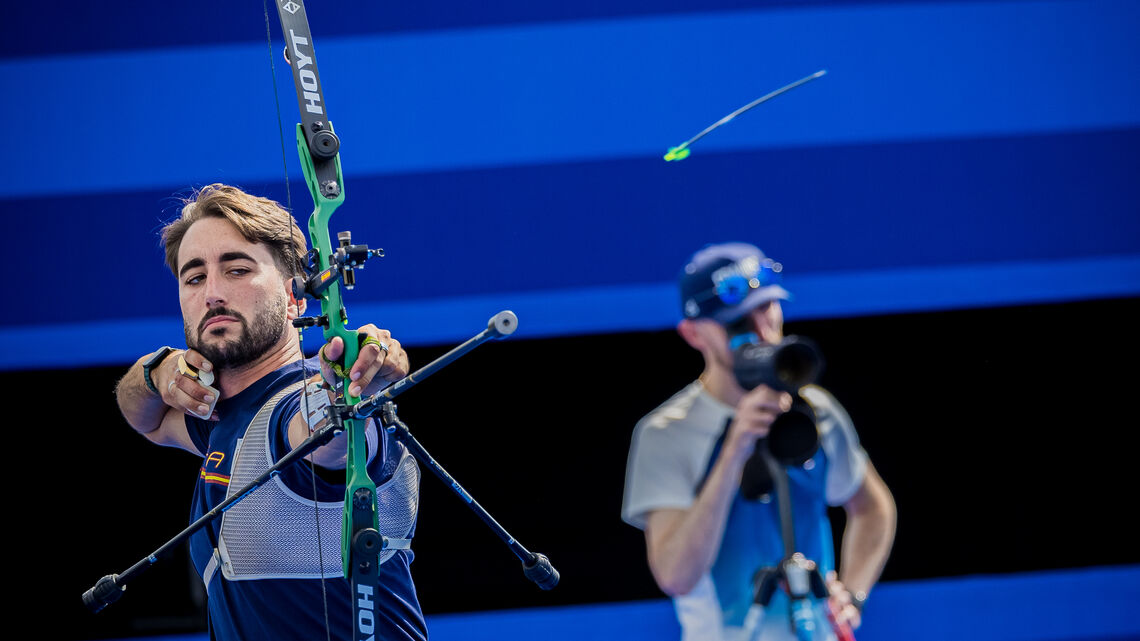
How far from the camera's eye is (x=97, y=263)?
8.97 ft

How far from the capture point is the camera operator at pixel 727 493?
136cm

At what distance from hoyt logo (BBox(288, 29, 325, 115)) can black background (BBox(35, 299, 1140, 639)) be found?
0.97 m

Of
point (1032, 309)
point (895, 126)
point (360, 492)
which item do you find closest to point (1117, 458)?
point (1032, 309)

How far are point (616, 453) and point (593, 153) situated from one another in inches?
28.2

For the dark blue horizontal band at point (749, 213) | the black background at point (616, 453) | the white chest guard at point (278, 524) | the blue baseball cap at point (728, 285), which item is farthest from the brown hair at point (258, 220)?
the blue baseball cap at point (728, 285)

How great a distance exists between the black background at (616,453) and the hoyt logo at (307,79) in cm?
97

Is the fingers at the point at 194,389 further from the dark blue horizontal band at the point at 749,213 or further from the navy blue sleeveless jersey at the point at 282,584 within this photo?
the dark blue horizontal band at the point at 749,213

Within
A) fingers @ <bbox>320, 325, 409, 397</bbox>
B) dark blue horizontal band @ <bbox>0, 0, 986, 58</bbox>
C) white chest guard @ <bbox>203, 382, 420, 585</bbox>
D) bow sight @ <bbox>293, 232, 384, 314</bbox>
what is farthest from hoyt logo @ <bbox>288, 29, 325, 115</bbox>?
dark blue horizontal band @ <bbox>0, 0, 986, 58</bbox>

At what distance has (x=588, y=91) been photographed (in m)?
2.58

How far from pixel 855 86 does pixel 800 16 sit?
0.65 feet

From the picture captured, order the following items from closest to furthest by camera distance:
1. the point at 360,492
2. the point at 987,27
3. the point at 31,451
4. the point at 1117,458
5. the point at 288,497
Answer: the point at 360,492
the point at 288,497
the point at 987,27
the point at 1117,458
the point at 31,451

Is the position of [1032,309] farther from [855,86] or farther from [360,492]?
[360,492]

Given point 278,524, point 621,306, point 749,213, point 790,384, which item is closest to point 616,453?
point 621,306

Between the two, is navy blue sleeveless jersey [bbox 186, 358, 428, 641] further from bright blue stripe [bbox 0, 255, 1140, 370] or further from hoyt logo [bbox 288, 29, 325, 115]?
bright blue stripe [bbox 0, 255, 1140, 370]
